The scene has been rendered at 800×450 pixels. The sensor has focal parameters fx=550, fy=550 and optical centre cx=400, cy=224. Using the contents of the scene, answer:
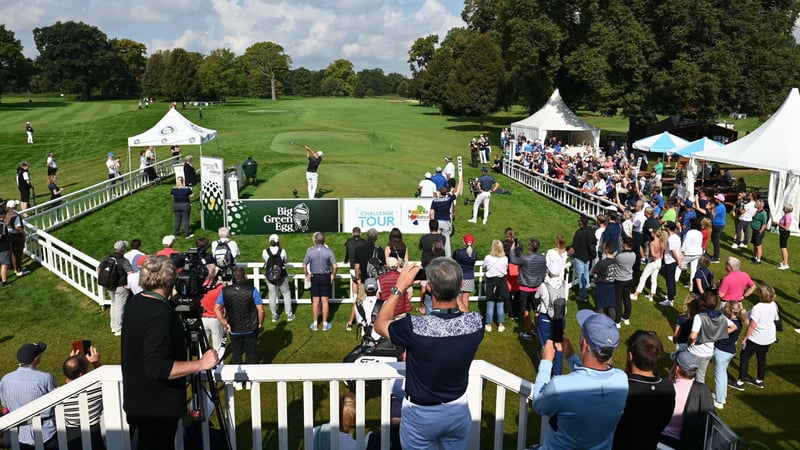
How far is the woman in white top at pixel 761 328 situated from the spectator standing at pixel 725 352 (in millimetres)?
344

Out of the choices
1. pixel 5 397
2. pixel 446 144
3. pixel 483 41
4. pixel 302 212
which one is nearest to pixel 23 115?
pixel 446 144

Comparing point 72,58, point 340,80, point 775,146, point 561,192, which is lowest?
point 561,192

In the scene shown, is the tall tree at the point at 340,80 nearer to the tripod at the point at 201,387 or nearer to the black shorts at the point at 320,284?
the black shorts at the point at 320,284

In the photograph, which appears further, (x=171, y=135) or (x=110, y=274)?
(x=171, y=135)

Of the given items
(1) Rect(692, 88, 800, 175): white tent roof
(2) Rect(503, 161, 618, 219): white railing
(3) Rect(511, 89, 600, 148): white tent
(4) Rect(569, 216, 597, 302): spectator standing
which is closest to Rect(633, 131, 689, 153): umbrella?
(3) Rect(511, 89, 600, 148): white tent

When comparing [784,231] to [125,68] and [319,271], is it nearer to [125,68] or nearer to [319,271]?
Result: [319,271]

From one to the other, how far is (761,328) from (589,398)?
6405 millimetres

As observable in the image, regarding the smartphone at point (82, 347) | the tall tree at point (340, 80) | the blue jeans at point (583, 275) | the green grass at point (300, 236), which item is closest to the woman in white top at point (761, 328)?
the green grass at point (300, 236)

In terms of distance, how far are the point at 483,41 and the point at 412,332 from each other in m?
51.3

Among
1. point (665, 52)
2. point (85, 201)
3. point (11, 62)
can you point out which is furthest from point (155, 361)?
point (11, 62)

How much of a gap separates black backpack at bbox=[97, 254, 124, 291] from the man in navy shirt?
8119 millimetres

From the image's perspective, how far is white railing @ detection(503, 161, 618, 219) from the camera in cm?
1839

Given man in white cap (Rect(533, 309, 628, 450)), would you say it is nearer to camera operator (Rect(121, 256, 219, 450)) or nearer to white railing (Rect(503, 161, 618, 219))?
camera operator (Rect(121, 256, 219, 450))

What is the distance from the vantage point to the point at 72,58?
82250 millimetres
